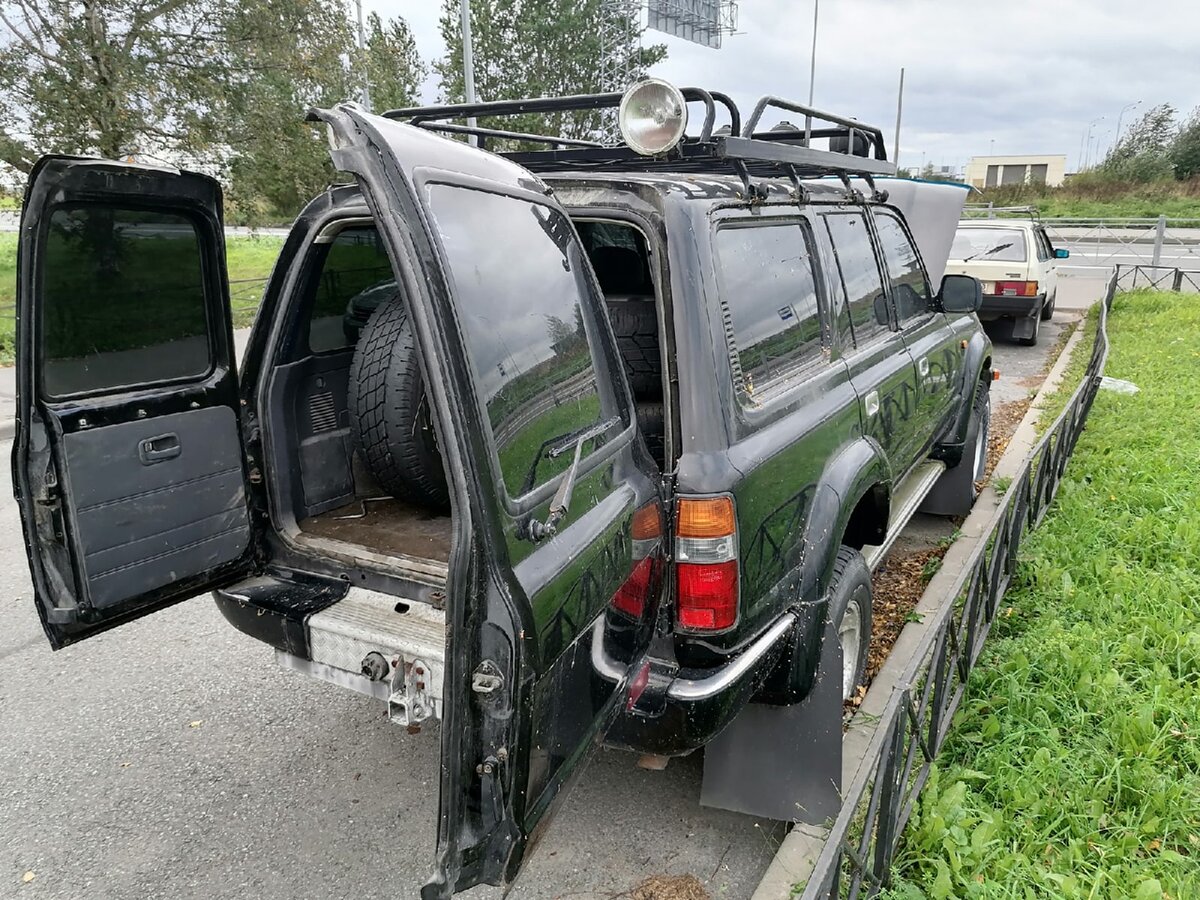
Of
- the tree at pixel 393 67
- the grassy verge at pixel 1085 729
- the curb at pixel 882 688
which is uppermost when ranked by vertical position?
the tree at pixel 393 67

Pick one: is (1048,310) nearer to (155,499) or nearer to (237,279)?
(155,499)

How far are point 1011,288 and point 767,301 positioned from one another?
30.7ft

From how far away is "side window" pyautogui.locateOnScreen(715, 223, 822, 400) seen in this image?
2405mm

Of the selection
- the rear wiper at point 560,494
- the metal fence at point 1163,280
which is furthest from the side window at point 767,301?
the metal fence at point 1163,280

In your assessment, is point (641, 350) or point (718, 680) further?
point (641, 350)

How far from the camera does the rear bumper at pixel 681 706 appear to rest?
2.22m

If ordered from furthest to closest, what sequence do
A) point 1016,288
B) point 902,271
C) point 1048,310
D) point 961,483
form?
point 1048,310
point 1016,288
point 961,483
point 902,271

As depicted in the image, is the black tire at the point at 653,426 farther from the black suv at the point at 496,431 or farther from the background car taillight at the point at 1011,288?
the background car taillight at the point at 1011,288

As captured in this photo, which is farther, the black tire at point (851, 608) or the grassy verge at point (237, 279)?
the grassy verge at point (237, 279)

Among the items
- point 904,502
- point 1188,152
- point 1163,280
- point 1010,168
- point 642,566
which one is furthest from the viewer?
point 1010,168

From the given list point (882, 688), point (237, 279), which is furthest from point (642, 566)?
point (237, 279)

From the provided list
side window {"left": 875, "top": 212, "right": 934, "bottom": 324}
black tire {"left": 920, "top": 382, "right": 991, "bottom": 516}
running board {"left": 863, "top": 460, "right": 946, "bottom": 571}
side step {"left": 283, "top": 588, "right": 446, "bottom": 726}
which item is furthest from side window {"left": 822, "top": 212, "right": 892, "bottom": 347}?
side step {"left": 283, "top": 588, "right": 446, "bottom": 726}

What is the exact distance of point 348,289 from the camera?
129 inches

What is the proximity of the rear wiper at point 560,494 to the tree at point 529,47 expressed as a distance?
2813 centimetres
